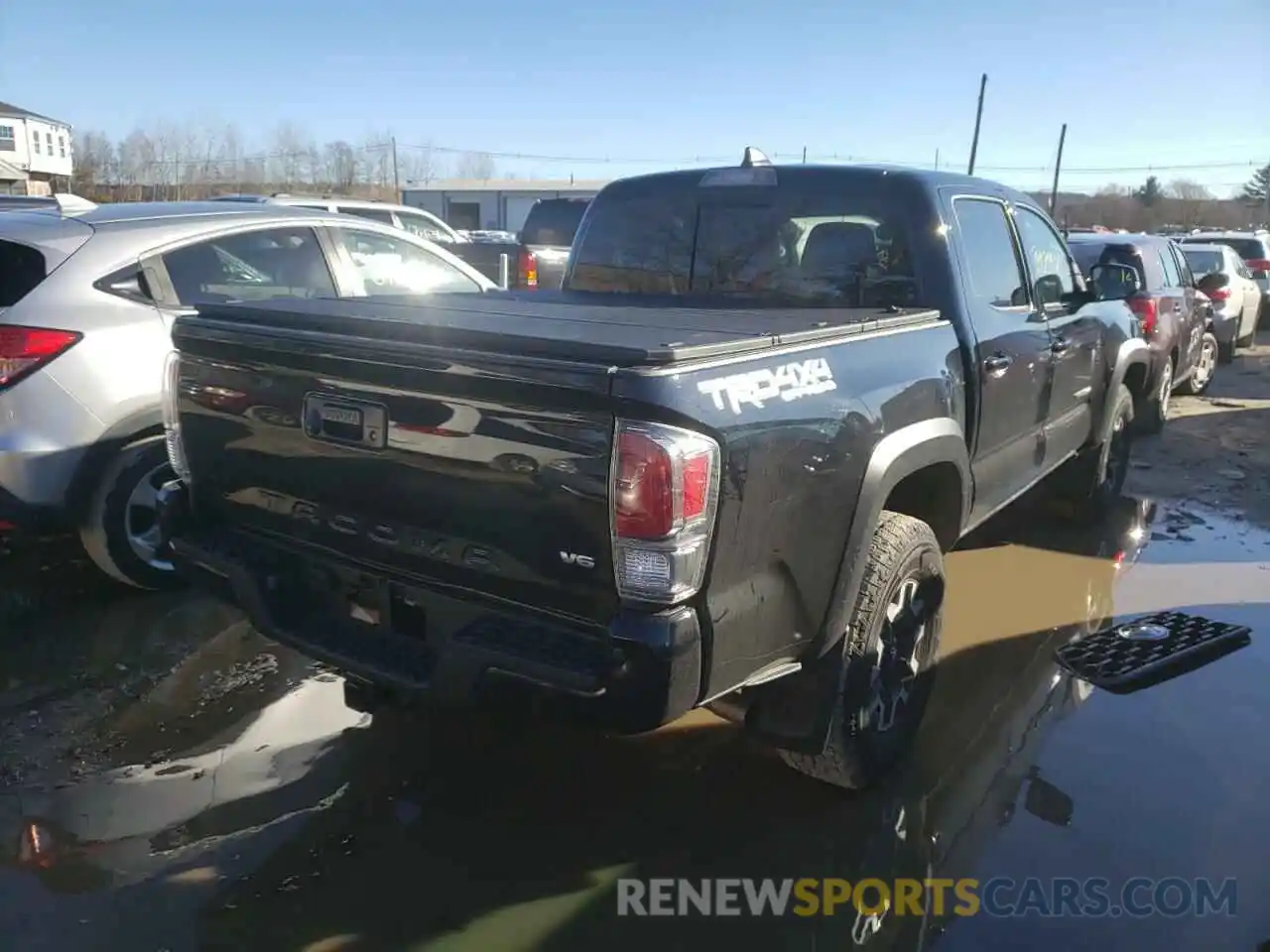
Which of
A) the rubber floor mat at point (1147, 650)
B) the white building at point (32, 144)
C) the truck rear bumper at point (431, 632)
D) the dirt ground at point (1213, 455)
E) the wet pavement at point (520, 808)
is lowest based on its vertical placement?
the wet pavement at point (520, 808)

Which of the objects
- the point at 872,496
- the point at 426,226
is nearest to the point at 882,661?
the point at 872,496

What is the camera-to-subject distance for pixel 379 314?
301cm

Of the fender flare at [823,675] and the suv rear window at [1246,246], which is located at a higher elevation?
the suv rear window at [1246,246]

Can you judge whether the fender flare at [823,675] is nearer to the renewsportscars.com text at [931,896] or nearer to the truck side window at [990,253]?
A: the renewsportscars.com text at [931,896]

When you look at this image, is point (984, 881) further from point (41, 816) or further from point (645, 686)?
point (41, 816)

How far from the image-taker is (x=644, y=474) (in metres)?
2.22

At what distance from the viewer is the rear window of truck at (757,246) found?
12.6 ft

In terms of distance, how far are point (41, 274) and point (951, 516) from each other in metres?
3.83

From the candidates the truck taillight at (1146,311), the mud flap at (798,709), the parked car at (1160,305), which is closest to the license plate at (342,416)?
the mud flap at (798,709)

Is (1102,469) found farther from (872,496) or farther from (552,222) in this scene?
(552,222)

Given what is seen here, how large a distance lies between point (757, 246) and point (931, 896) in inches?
98.7

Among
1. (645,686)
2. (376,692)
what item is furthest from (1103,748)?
(376,692)

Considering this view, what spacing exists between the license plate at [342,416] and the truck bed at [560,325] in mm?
190

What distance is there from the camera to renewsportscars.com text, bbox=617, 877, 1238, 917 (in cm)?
280
